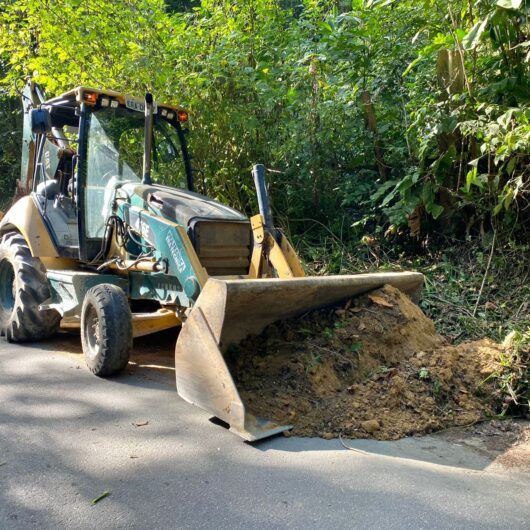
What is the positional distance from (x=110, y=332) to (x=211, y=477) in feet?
6.59

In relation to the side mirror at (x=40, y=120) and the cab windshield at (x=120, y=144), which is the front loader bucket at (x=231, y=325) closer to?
the cab windshield at (x=120, y=144)

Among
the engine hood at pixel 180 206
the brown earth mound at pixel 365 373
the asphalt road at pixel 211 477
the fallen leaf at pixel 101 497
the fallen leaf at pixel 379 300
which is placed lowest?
the asphalt road at pixel 211 477

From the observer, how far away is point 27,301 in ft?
20.2

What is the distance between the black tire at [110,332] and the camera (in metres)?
4.82

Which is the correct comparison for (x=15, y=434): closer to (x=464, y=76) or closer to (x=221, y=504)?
(x=221, y=504)

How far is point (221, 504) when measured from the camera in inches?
115

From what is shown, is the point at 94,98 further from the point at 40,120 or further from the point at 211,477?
→ the point at 211,477

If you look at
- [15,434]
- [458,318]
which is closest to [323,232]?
[458,318]

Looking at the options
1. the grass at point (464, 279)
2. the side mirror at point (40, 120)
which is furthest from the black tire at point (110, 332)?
the grass at point (464, 279)

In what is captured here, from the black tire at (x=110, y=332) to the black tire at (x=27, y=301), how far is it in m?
1.42

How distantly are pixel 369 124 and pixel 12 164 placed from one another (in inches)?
525

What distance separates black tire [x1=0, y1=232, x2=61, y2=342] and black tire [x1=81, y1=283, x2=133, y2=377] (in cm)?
142

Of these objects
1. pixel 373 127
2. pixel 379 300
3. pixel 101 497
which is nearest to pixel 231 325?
pixel 379 300

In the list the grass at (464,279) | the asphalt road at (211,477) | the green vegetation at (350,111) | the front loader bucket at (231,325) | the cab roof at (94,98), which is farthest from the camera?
the green vegetation at (350,111)
